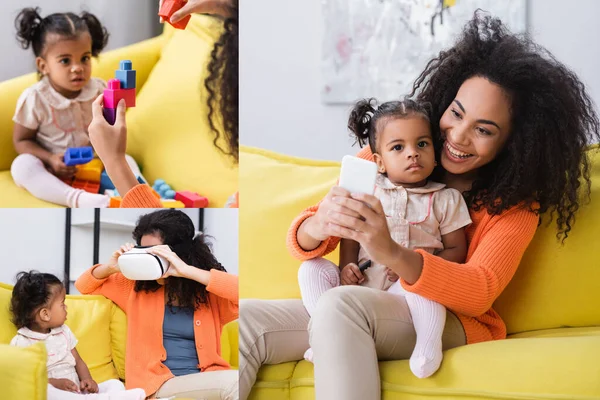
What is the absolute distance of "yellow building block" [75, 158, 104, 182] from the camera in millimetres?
1223

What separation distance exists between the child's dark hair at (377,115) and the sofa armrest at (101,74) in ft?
1.39

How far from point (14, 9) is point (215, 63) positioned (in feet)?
1.10

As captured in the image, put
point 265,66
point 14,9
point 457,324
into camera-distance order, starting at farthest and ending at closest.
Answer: point 265,66
point 457,324
point 14,9

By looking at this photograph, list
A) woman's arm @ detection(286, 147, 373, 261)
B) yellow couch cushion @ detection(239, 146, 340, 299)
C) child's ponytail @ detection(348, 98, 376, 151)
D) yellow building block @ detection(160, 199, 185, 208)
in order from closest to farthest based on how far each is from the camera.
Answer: yellow building block @ detection(160, 199, 185, 208)
woman's arm @ detection(286, 147, 373, 261)
child's ponytail @ detection(348, 98, 376, 151)
yellow couch cushion @ detection(239, 146, 340, 299)

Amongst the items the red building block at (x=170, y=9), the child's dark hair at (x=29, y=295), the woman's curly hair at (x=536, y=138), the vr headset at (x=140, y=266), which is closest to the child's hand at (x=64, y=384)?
the child's dark hair at (x=29, y=295)

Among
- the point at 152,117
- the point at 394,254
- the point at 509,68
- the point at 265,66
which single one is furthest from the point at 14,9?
the point at 509,68

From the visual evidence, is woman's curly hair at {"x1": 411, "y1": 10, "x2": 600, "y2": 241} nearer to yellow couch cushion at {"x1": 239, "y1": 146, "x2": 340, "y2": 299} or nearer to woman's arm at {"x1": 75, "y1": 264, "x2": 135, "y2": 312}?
yellow couch cushion at {"x1": 239, "y1": 146, "x2": 340, "y2": 299}

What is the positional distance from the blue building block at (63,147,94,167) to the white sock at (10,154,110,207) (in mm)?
40

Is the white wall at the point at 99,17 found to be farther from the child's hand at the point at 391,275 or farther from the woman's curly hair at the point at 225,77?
the child's hand at the point at 391,275

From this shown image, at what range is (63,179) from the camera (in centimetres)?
122

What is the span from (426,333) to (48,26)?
82cm

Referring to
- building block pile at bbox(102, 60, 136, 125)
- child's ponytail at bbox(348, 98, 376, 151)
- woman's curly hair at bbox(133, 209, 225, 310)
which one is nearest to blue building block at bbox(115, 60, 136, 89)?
building block pile at bbox(102, 60, 136, 125)

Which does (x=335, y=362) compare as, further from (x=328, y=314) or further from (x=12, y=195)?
(x=12, y=195)

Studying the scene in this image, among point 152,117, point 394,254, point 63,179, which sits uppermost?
point 152,117
